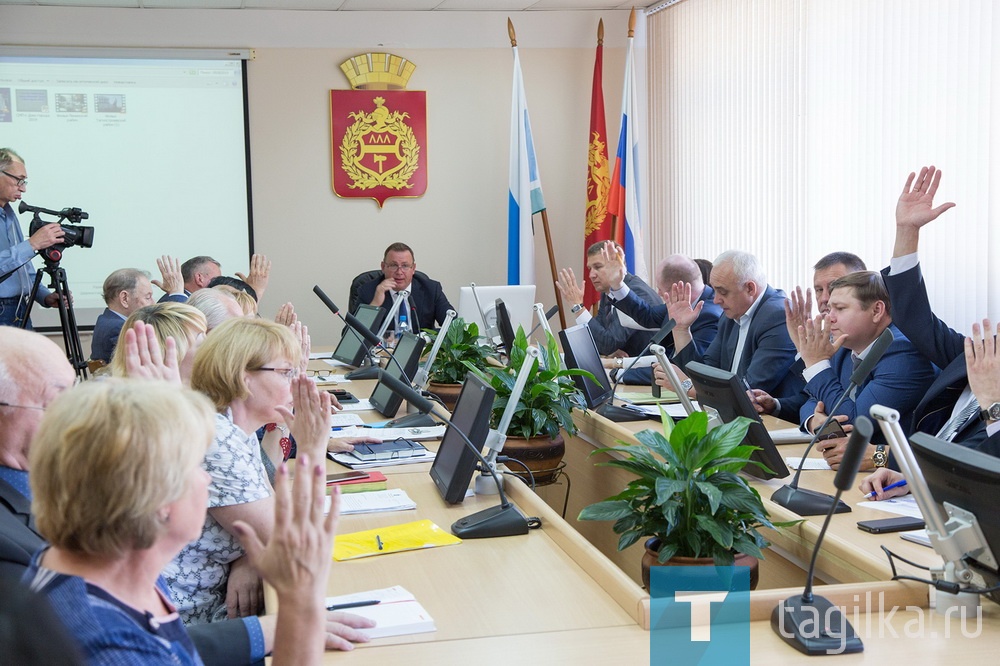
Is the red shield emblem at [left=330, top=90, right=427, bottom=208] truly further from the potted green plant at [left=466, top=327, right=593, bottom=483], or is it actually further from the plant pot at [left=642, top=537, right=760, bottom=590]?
the plant pot at [left=642, top=537, right=760, bottom=590]

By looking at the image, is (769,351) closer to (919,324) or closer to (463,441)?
(919,324)

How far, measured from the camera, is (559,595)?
1801mm

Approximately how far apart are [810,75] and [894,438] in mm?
4012

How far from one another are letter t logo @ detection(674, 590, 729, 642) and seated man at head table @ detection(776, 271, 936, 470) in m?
1.51

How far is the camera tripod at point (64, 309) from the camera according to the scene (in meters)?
5.11

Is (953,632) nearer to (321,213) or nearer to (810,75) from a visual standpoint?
(810,75)

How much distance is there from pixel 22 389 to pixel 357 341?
362 centimetres

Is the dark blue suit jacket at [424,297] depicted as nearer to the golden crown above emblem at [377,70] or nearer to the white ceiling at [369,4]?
the golden crown above emblem at [377,70]

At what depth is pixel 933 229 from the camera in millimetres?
4250

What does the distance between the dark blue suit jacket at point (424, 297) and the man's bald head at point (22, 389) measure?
16.0ft

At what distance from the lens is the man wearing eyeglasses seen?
5.05 meters

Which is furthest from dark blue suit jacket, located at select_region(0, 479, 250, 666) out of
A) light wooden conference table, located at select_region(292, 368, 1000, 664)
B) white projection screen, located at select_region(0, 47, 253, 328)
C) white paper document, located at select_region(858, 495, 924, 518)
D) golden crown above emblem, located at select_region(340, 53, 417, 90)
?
golden crown above emblem, located at select_region(340, 53, 417, 90)

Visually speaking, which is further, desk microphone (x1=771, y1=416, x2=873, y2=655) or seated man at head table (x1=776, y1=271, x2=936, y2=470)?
seated man at head table (x1=776, y1=271, x2=936, y2=470)

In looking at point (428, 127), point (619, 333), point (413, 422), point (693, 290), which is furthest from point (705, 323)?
point (428, 127)
